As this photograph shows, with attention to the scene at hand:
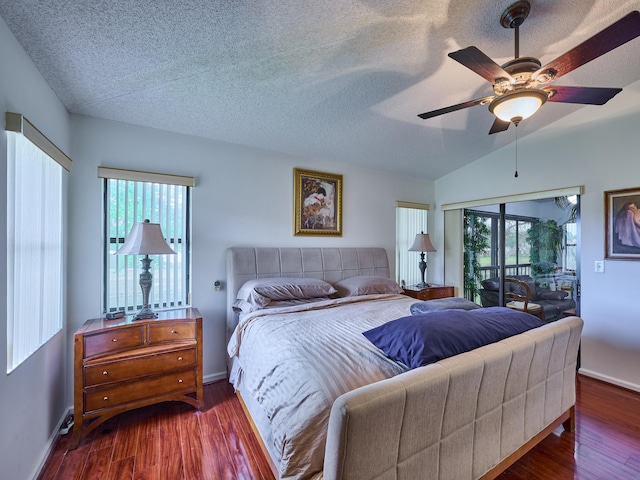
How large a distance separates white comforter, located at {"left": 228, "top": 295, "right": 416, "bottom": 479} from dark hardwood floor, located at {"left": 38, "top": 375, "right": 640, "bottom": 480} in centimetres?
46

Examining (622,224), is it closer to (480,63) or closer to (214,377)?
(480,63)

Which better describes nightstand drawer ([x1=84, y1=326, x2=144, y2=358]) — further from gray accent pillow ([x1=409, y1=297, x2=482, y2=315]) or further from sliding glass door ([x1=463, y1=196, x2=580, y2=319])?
sliding glass door ([x1=463, y1=196, x2=580, y2=319])

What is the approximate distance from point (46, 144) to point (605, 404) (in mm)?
4696

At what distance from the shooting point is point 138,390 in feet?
6.98

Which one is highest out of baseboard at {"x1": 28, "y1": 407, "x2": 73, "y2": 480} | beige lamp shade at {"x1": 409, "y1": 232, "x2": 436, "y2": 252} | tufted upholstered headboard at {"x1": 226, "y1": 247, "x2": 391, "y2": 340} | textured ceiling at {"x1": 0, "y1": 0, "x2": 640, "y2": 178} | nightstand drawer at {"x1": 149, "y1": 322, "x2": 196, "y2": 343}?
textured ceiling at {"x1": 0, "y1": 0, "x2": 640, "y2": 178}

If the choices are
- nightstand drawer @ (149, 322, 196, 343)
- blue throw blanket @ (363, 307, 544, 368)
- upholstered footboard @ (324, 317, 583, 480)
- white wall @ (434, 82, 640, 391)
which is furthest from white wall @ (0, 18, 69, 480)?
white wall @ (434, 82, 640, 391)

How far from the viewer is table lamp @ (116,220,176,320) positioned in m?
2.20

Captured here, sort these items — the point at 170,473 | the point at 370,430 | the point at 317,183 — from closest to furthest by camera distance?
the point at 370,430
the point at 170,473
the point at 317,183

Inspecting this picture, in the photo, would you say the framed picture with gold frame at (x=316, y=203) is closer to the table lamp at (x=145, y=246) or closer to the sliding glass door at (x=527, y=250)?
the table lamp at (x=145, y=246)

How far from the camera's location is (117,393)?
206cm

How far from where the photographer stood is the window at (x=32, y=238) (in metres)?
1.49

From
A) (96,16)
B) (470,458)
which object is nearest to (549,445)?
(470,458)

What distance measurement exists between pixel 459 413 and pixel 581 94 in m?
1.96

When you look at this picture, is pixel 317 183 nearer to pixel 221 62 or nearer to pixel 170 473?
pixel 221 62
